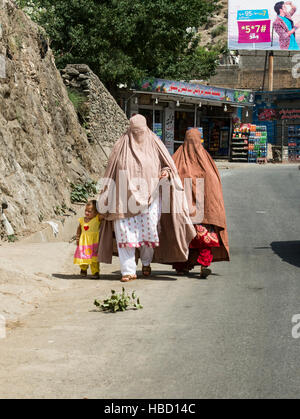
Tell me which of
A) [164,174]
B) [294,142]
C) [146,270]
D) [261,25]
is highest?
[261,25]

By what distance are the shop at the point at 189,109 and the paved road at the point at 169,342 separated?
2523 cm

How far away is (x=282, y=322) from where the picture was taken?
5879mm

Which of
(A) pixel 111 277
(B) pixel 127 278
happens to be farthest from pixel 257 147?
(B) pixel 127 278

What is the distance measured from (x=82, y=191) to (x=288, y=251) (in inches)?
241

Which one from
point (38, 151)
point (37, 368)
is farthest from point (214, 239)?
point (38, 151)

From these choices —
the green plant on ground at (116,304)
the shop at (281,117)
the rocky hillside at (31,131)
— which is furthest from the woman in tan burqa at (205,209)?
the shop at (281,117)

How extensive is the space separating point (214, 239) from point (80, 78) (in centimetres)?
1525

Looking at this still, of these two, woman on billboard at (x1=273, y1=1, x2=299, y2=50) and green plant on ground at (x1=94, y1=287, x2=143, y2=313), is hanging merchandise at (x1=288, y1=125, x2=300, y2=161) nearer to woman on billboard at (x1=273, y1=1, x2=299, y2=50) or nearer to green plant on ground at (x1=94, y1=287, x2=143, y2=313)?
woman on billboard at (x1=273, y1=1, x2=299, y2=50)

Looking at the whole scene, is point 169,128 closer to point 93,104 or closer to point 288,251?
point 93,104

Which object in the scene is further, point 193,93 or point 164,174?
point 193,93

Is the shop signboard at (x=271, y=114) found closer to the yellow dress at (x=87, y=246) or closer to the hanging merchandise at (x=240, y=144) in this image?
the hanging merchandise at (x=240, y=144)

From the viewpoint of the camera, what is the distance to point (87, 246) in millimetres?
8453

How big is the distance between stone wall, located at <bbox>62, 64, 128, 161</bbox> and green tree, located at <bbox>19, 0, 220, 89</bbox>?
23.7ft

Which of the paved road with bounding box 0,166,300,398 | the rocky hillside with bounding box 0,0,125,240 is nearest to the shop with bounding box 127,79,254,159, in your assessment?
the rocky hillside with bounding box 0,0,125,240
